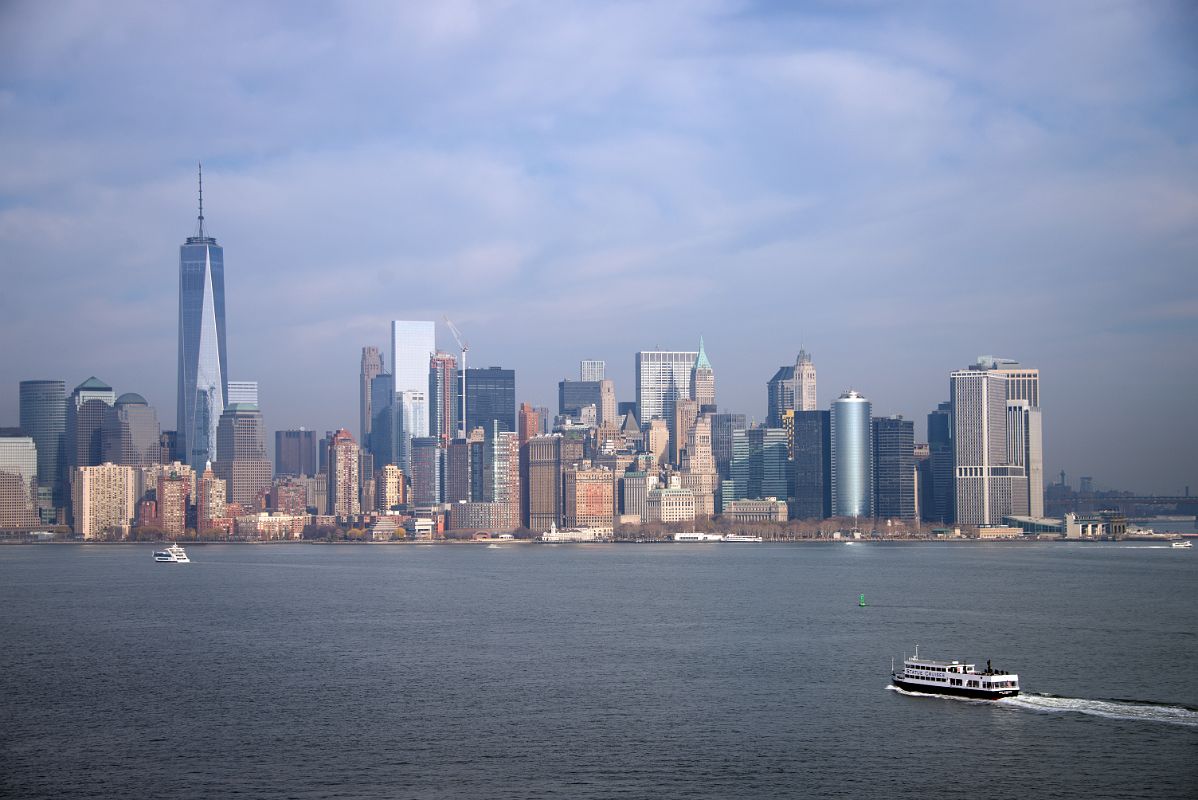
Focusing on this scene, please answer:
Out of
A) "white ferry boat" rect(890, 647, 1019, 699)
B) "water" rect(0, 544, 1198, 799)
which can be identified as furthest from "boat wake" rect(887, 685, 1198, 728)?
"white ferry boat" rect(890, 647, 1019, 699)

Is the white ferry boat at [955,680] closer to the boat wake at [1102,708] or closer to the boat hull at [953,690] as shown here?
the boat hull at [953,690]

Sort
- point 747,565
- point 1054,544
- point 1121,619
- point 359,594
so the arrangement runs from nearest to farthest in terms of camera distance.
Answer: point 1121,619 < point 359,594 < point 747,565 < point 1054,544

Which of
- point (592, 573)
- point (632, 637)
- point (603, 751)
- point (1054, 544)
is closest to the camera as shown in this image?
point (603, 751)

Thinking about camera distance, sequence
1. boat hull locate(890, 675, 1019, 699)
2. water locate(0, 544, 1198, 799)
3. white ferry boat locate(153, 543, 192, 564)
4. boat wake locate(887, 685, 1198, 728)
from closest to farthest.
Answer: water locate(0, 544, 1198, 799), boat wake locate(887, 685, 1198, 728), boat hull locate(890, 675, 1019, 699), white ferry boat locate(153, 543, 192, 564)

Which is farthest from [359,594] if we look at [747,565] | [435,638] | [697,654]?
[747,565]

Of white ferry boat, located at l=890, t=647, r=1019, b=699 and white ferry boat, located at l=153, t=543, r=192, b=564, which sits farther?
white ferry boat, located at l=153, t=543, r=192, b=564

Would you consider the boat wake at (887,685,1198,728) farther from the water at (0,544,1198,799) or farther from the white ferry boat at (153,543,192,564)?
the white ferry boat at (153,543,192,564)

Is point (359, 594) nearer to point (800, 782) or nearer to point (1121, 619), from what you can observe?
point (1121, 619)
